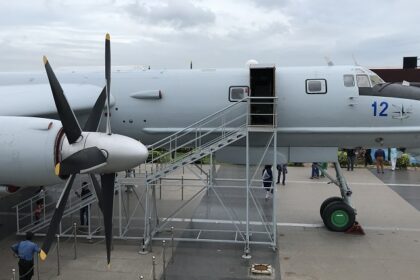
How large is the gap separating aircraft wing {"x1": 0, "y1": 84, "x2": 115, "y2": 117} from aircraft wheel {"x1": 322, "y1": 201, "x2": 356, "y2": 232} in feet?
26.1

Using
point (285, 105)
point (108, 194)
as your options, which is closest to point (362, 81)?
point (285, 105)

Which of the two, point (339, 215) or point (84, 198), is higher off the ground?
point (84, 198)

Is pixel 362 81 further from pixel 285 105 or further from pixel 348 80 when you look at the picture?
pixel 285 105

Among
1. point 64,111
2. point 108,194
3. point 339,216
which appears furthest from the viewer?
point 339,216

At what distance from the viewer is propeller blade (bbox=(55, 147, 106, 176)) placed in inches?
320

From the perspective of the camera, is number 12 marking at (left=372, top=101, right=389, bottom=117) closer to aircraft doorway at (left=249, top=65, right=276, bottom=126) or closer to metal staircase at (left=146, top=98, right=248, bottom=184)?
aircraft doorway at (left=249, top=65, right=276, bottom=126)

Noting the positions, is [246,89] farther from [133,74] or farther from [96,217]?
[96,217]

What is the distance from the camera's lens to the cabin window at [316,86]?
13156 millimetres

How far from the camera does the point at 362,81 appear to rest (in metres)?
13.3

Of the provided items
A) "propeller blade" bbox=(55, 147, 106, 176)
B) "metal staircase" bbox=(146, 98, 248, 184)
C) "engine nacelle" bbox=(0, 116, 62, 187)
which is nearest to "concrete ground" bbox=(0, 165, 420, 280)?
"metal staircase" bbox=(146, 98, 248, 184)

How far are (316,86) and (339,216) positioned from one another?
438 centimetres

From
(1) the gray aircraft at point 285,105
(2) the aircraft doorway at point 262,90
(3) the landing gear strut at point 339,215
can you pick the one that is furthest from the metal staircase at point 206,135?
(3) the landing gear strut at point 339,215

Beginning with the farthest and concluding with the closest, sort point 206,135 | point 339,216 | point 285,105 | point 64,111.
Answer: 1. point 339,216
2. point 206,135
3. point 285,105
4. point 64,111

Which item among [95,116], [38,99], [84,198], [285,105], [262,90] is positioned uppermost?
[262,90]
